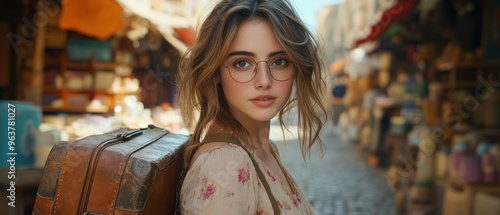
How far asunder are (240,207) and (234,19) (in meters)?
0.56

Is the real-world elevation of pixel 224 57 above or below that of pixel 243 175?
above

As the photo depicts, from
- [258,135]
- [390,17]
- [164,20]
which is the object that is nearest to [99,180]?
[258,135]

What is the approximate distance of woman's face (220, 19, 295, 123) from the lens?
1598mm

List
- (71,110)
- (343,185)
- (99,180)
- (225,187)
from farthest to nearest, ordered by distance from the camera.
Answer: (343,185), (71,110), (225,187), (99,180)

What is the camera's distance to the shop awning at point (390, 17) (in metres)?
6.76

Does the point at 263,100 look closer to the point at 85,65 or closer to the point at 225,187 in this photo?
the point at 225,187

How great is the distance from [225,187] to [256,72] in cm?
39

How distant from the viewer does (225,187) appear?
4.55ft

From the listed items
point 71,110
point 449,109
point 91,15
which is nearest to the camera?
point 91,15

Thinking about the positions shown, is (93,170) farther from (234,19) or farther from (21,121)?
(21,121)

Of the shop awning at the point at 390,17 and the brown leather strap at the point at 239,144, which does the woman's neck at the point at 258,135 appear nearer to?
the brown leather strap at the point at 239,144

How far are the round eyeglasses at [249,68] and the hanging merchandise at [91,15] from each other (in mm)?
3917

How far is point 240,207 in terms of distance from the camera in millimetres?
1392

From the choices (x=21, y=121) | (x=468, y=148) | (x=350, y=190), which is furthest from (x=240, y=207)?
(x=350, y=190)
